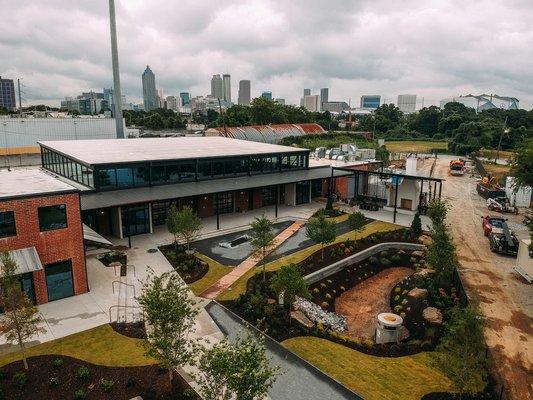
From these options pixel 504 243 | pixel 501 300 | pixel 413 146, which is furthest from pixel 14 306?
pixel 413 146

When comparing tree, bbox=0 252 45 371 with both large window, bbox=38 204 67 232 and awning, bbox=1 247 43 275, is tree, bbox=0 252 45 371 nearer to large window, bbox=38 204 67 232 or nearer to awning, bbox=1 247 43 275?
awning, bbox=1 247 43 275

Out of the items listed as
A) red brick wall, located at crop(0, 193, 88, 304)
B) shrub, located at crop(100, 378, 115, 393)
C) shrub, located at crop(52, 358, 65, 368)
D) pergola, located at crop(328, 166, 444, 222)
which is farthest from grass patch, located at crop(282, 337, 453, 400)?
pergola, located at crop(328, 166, 444, 222)

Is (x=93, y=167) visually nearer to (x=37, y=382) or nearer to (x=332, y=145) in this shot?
(x=37, y=382)

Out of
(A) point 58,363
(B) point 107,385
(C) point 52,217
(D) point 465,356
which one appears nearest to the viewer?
(D) point 465,356

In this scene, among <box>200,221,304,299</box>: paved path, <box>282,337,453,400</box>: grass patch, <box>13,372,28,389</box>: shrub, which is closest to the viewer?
<box>13,372,28,389</box>: shrub

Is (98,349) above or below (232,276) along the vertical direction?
below

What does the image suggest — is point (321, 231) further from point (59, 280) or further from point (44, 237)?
point (44, 237)
